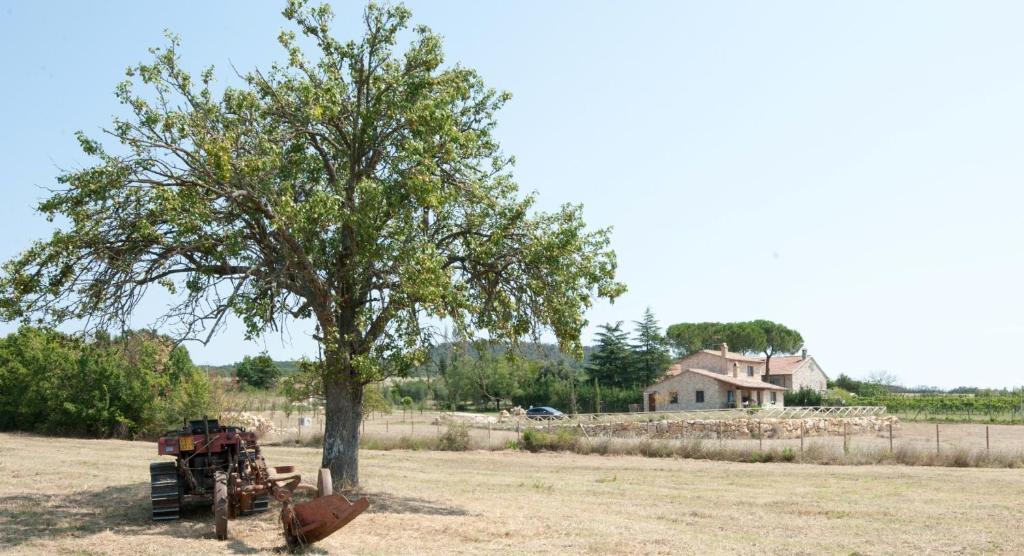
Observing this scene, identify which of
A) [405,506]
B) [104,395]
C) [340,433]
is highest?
[340,433]

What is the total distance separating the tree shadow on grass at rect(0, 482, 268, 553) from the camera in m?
13.3

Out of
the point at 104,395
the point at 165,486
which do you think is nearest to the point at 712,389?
the point at 104,395

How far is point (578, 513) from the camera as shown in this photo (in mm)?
16500

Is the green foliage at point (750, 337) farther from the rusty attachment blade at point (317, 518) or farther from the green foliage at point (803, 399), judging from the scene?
the rusty attachment blade at point (317, 518)

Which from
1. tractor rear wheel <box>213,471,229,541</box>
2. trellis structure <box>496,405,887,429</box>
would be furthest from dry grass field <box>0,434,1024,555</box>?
trellis structure <box>496,405,887,429</box>

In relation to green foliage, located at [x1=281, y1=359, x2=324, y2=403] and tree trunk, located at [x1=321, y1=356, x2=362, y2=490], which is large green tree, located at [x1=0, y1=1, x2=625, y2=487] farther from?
green foliage, located at [x1=281, y1=359, x2=324, y2=403]

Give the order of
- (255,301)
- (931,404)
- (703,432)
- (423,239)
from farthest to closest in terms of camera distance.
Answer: (931,404)
(703,432)
(423,239)
(255,301)

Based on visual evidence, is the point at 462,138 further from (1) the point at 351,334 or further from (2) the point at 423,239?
(1) the point at 351,334

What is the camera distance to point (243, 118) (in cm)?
1616

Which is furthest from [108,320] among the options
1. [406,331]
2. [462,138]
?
[462,138]

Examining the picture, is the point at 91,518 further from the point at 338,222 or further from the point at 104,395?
the point at 104,395

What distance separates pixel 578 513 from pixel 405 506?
338cm

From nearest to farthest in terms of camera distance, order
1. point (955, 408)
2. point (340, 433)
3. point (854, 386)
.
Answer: point (340, 433)
point (955, 408)
point (854, 386)

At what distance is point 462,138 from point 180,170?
201 inches
